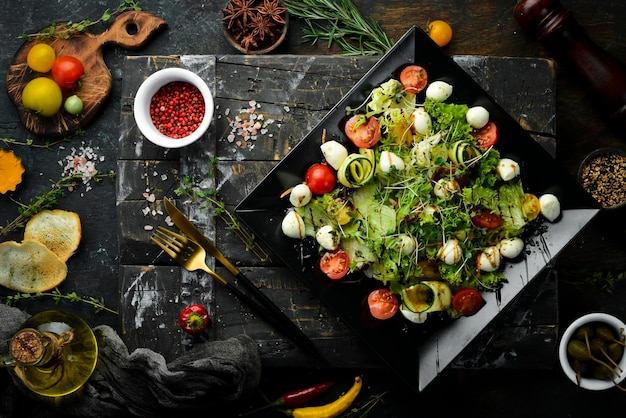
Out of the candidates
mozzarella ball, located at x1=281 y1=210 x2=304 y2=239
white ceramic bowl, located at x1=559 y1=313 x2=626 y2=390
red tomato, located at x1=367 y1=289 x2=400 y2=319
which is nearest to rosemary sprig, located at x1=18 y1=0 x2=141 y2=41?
mozzarella ball, located at x1=281 y1=210 x2=304 y2=239

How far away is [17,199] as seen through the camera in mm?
3246

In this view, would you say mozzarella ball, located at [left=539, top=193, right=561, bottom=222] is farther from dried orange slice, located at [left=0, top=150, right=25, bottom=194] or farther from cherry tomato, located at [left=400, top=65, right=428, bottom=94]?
dried orange slice, located at [left=0, top=150, right=25, bottom=194]

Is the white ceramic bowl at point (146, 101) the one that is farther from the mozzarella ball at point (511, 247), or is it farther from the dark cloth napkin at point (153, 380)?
the mozzarella ball at point (511, 247)

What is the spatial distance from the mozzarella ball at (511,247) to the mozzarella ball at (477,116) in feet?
1.67

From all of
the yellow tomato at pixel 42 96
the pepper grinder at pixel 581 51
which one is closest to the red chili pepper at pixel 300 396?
the yellow tomato at pixel 42 96

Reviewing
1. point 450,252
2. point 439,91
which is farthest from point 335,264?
point 439,91

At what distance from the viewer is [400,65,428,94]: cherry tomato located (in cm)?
271

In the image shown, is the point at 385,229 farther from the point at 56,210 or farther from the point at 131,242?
the point at 56,210

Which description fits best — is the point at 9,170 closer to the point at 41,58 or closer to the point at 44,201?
the point at 44,201

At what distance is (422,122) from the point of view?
2.67 metres

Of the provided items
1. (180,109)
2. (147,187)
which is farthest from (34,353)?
(180,109)

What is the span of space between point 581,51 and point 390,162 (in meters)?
1.19

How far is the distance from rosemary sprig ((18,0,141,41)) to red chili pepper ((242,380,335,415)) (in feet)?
6.81

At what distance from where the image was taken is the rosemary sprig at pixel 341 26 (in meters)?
3.11
